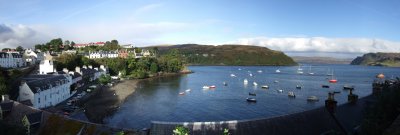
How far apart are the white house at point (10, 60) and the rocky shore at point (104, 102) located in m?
32.5

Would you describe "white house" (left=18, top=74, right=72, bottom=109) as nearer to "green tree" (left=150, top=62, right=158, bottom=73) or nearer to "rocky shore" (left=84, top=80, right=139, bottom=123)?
"rocky shore" (left=84, top=80, right=139, bottom=123)

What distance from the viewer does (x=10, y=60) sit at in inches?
4498

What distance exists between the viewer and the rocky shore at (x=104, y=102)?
6462cm

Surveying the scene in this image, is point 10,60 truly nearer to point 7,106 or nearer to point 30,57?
point 30,57

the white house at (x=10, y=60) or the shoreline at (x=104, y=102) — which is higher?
the white house at (x=10, y=60)

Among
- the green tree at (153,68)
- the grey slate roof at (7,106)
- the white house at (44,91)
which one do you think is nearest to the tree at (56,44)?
the green tree at (153,68)

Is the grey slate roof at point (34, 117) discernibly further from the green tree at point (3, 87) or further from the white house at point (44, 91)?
the green tree at point (3, 87)

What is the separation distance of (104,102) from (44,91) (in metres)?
16.0

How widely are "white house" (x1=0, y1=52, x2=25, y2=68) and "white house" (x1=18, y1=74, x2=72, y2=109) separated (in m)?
43.9

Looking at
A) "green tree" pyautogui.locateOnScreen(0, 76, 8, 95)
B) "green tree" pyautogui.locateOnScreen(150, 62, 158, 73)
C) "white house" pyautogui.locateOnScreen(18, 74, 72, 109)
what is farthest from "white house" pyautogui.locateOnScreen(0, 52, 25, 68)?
"green tree" pyautogui.locateOnScreen(150, 62, 158, 73)

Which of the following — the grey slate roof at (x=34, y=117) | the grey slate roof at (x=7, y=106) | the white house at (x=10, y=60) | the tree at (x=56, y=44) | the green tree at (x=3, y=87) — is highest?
Result: the tree at (x=56, y=44)

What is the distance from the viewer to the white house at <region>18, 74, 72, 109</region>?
60.4 meters

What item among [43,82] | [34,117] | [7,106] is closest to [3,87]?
[43,82]

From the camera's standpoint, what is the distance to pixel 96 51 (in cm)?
19688
